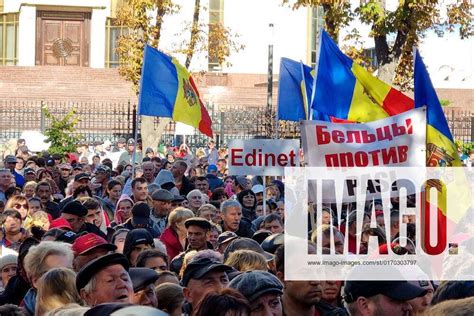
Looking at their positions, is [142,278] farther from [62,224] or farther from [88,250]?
[62,224]

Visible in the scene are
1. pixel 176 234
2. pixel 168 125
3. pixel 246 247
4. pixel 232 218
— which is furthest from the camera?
pixel 168 125

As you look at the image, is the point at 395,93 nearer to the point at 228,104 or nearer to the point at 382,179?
the point at 382,179

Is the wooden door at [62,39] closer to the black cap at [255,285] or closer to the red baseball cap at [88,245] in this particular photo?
the red baseball cap at [88,245]

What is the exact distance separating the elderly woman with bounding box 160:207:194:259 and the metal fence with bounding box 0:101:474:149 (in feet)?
72.5

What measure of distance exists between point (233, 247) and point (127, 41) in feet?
76.9

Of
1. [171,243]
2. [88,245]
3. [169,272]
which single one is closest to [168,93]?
[171,243]

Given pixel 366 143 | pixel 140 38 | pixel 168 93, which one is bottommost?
pixel 366 143

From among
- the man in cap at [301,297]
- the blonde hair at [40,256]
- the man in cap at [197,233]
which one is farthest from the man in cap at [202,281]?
the man in cap at [197,233]

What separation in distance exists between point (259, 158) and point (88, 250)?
253 inches

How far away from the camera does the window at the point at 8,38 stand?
1975 inches

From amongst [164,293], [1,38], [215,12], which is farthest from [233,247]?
[1,38]

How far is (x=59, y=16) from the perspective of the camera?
5059 cm

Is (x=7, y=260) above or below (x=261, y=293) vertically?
below

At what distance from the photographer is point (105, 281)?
22.9ft
